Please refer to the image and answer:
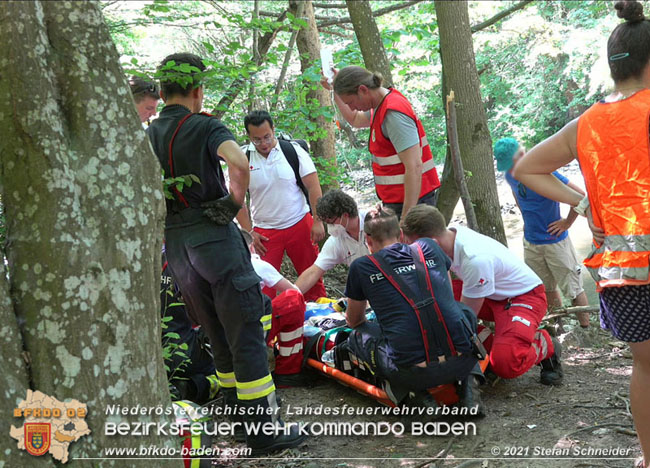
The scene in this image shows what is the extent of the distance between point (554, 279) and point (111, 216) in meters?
4.44

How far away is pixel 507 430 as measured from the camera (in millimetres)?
3451

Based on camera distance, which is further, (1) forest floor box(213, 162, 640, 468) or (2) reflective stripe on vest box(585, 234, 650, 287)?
(1) forest floor box(213, 162, 640, 468)

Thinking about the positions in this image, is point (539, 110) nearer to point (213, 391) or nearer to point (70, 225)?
point (213, 391)

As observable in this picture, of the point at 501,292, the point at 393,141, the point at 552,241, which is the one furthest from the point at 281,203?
the point at 552,241

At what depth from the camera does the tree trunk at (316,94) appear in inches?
287

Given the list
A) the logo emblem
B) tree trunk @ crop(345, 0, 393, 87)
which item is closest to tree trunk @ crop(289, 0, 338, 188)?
tree trunk @ crop(345, 0, 393, 87)

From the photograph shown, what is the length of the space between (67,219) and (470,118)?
460 cm

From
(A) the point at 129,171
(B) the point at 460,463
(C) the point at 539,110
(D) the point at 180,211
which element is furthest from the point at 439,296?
(C) the point at 539,110

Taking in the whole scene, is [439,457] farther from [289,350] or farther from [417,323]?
[289,350]

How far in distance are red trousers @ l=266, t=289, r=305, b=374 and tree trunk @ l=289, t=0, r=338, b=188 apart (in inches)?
121

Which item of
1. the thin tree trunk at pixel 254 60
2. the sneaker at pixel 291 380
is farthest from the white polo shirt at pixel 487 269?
the thin tree trunk at pixel 254 60

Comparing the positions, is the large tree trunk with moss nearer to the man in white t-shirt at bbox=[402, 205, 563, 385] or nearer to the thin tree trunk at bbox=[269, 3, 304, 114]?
the man in white t-shirt at bbox=[402, 205, 563, 385]

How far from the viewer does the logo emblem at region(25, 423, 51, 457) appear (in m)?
1.91

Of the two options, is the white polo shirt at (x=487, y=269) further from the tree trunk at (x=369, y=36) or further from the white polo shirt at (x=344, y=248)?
the tree trunk at (x=369, y=36)
